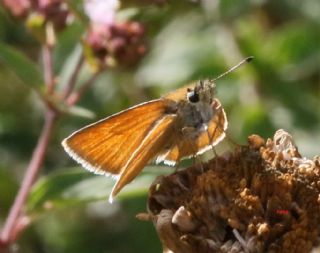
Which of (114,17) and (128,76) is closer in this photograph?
(114,17)

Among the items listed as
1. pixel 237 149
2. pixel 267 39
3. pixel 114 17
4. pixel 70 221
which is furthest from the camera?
pixel 267 39

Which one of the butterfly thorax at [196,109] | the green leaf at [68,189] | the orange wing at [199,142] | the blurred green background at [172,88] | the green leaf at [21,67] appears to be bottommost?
the blurred green background at [172,88]

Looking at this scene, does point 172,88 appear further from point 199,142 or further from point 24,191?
point 199,142

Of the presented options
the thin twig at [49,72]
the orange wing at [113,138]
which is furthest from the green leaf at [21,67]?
the orange wing at [113,138]

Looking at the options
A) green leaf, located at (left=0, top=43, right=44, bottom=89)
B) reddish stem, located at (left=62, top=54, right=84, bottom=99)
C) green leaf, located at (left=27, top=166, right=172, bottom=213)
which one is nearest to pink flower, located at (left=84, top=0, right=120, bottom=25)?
reddish stem, located at (left=62, top=54, right=84, bottom=99)

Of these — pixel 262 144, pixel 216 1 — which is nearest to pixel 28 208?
pixel 262 144

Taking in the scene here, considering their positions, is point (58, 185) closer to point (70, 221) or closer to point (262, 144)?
point (262, 144)

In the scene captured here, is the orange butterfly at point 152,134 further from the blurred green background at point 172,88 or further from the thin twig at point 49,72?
the blurred green background at point 172,88
